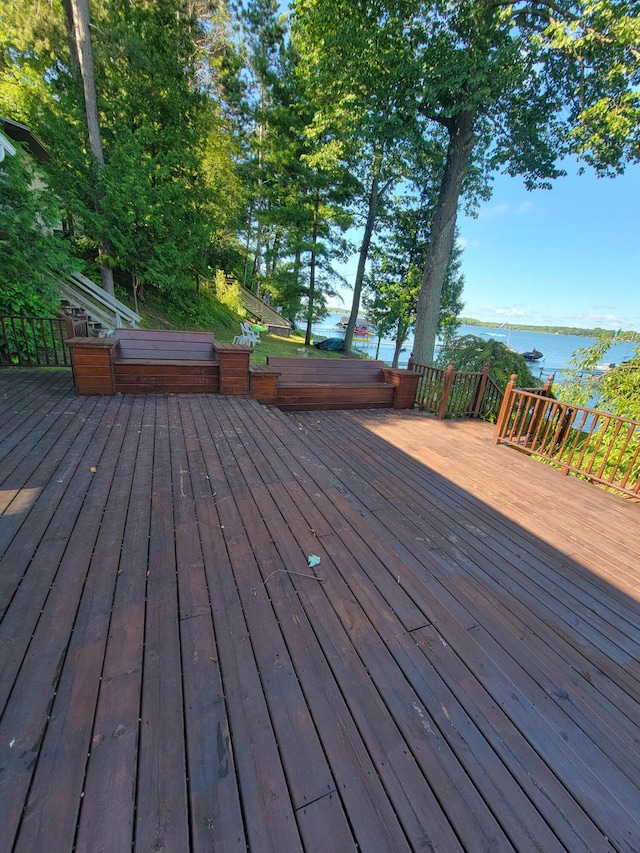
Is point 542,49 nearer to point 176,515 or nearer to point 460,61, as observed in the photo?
point 460,61

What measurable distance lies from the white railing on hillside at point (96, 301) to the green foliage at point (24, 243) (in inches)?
115

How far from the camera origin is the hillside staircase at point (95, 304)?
958 centimetres

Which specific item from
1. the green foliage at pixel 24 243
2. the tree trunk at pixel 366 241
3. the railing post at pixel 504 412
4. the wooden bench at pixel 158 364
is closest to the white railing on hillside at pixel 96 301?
the green foliage at pixel 24 243

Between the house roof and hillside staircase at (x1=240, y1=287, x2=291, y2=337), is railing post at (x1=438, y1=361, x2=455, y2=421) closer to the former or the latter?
the house roof

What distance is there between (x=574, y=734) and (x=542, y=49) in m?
11.0

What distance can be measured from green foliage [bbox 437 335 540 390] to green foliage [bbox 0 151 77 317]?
865 centimetres

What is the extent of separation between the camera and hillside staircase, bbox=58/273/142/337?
958 cm

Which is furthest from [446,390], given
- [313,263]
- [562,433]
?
[313,263]

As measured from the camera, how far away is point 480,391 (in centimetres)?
607

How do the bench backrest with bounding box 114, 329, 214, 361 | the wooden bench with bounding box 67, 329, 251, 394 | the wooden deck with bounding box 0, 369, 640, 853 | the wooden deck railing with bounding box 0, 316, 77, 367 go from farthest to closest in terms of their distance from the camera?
the wooden deck railing with bounding box 0, 316, 77, 367 → the bench backrest with bounding box 114, 329, 214, 361 → the wooden bench with bounding box 67, 329, 251, 394 → the wooden deck with bounding box 0, 369, 640, 853

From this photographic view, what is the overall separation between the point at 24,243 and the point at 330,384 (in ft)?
19.7

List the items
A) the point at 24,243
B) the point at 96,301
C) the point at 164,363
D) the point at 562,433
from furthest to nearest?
the point at 96,301
the point at 24,243
the point at 164,363
the point at 562,433

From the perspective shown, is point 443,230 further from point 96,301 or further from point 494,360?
point 96,301

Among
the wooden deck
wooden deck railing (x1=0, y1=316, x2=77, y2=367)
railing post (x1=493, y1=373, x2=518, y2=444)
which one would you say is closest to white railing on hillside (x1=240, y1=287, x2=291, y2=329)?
wooden deck railing (x1=0, y1=316, x2=77, y2=367)
